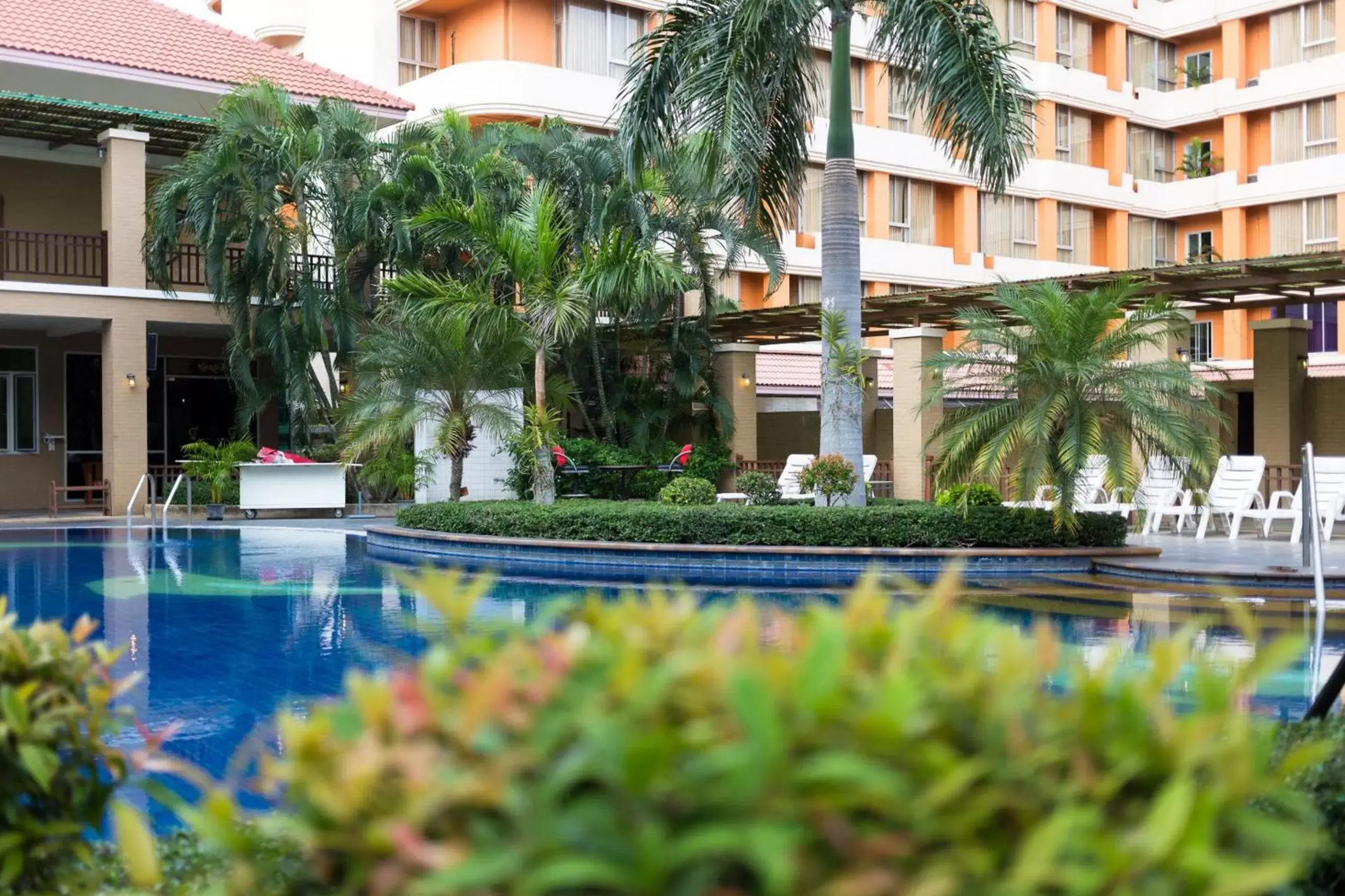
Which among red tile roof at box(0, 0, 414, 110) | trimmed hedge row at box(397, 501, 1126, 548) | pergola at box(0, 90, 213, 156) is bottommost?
trimmed hedge row at box(397, 501, 1126, 548)

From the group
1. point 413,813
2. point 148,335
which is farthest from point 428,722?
point 148,335

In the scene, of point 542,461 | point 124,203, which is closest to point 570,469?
point 542,461

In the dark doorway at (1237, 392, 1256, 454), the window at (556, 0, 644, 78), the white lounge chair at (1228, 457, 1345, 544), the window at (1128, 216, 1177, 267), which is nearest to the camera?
the white lounge chair at (1228, 457, 1345, 544)

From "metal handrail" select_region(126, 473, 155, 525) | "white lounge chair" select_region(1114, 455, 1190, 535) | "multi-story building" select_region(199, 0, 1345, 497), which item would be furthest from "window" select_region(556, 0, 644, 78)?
"white lounge chair" select_region(1114, 455, 1190, 535)

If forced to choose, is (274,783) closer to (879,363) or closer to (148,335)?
(148,335)

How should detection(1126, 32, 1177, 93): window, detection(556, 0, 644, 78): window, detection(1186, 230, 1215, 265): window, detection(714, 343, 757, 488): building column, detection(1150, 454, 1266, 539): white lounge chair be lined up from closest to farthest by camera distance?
detection(1150, 454, 1266, 539): white lounge chair
detection(714, 343, 757, 488): building column
detection(556, 0, 644, 78): window
detection(1186, 230, 1215, 265): window
detection(1126, 32, 1177, 93): window

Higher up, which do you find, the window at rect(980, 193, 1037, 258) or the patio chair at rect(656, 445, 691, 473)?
the window at rect(980, 193, 1037, 258)

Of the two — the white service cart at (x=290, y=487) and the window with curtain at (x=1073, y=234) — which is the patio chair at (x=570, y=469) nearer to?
the white service cart at (x=290, y=487)

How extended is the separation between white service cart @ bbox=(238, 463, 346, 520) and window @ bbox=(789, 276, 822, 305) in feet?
45.0

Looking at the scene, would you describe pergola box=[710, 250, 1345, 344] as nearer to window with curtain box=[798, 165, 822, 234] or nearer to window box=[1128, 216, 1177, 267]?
window with curtain box=[798, 165, 822, 234]

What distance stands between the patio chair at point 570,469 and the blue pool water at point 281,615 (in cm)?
426

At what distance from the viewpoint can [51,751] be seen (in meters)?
2.64

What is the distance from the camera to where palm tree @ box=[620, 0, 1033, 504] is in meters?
16.0

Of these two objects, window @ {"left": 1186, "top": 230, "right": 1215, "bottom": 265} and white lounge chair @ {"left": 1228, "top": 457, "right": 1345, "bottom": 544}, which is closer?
white lounge chair @ {"left": 1228, "top": 457, "right": 1345, "bottom": 544}
